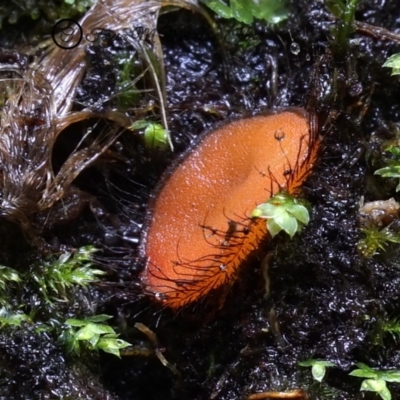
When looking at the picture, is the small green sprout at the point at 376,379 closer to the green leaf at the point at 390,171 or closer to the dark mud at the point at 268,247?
the dark mud at the point at 268,247

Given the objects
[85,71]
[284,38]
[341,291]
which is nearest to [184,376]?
[341,291]

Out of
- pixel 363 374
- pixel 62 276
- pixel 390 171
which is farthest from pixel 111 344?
pixel 390 171

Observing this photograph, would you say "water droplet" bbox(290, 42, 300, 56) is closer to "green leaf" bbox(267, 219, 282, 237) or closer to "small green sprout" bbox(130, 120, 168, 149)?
"small green sprout" bbox(130, 120, 168, 149)

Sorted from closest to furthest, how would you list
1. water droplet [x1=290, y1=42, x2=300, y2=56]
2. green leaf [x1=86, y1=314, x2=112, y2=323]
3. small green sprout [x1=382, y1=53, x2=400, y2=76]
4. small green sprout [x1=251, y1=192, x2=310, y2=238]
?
small green sprout [x1=251, y1=192, x2=310, y2=238] → green leaf [x1=86, y1=314, x2=112, y2=323] → small green sprout [x1=382, y1=53, x2=400, y2=76] → water droplet [x1=290, y1=42, x2=300, y2=56]

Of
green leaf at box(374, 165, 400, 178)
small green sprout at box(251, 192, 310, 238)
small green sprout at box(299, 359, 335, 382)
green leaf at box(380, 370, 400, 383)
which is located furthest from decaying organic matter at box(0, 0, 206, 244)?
green leaf at box(380, 370, 400, 383)

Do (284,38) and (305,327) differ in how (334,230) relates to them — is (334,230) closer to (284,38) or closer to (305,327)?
(305,327)

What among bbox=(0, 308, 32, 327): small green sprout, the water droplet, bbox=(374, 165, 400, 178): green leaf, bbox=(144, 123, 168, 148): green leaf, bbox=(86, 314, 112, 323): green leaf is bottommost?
bbox=(86, 314, 112, 323): green leaf

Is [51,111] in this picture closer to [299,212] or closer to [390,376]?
[299,212]
